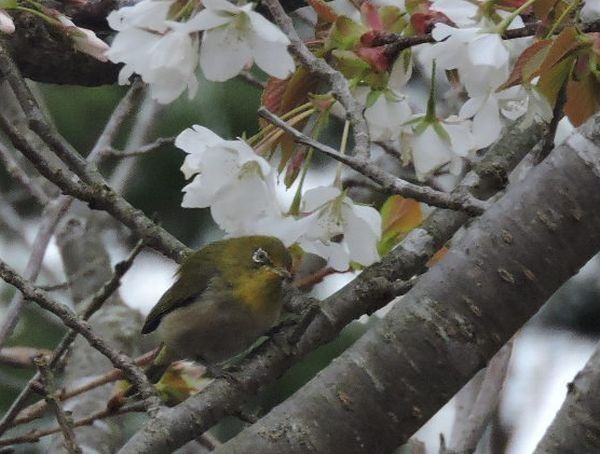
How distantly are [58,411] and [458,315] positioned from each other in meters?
0.55

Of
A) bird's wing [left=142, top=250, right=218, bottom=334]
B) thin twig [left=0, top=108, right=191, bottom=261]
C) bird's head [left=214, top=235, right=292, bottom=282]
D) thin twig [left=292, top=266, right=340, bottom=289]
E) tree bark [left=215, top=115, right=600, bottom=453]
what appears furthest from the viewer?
bird's wing [left=142, top=250, right=218, bottom=334]

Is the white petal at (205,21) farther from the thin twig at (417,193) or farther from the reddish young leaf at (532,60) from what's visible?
the reddish young leaf at (532,60)

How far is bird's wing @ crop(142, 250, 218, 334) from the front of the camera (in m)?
2.06

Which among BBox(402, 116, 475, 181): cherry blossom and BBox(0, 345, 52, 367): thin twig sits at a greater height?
BBox(402, 116, 475, 181): cherry blossom

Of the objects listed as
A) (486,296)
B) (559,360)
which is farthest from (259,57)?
(559,360)

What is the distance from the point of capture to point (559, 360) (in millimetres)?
2994

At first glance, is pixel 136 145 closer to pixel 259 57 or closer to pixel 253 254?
pixel 253 254

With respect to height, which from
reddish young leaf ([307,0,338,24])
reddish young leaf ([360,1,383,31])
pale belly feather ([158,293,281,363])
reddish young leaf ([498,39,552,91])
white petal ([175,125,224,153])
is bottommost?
pale belly feather ([158,293,281,363])

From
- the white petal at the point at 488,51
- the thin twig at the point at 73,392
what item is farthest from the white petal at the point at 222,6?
the thin twig at the point at 73,392

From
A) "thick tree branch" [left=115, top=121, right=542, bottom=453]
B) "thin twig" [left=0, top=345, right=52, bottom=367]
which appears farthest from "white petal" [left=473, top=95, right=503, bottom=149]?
"thin twig" [left=0, top=345, right=52, bottom=367]

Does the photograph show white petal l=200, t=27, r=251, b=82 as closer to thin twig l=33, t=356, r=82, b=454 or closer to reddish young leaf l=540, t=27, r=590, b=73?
reddish young leaf l=540, t=27, r=590, b=73

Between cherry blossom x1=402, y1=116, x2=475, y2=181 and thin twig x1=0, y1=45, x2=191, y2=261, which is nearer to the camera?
cherry blossom x1=402, y1=116, x2=475, y2=181

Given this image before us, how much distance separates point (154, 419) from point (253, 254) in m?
0.90

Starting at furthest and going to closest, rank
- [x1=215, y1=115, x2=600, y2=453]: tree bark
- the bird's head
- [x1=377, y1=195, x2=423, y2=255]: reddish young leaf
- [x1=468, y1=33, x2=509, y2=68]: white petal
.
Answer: the bird's head → [x1=377, y1=195, x2=423, y2=255]: reddish young leaf → [x1=468, y1=33, x2=509, y2=68]: white petal → [x1=215, y1=115, x2=600, y2=453]: tree bark
